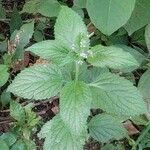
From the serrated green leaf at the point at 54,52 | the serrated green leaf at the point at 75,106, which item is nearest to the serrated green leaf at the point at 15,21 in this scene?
the serrated green leaf at the point at 54,52

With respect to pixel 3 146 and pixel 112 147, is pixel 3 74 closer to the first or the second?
pixel 3 146

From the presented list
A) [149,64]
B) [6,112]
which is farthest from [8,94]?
[149,64]

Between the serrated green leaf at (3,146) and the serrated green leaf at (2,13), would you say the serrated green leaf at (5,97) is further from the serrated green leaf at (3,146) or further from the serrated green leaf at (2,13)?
the serrated green leaf at (2,13)

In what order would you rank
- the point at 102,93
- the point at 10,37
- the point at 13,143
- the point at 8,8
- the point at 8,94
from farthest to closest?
the point at 8,8 → the point at 10,37 → the point at 8,94 → the point at 13,143 → the point at 102,93

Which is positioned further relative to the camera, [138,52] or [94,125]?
[138,52]

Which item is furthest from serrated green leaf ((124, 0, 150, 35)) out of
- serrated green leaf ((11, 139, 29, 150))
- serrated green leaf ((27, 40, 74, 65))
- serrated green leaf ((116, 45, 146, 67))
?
serrated green leaf ((11, 139, 29, 150))

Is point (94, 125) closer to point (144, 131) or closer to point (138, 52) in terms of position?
point (144, 131)

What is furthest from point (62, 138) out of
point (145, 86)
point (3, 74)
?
point (145, 86)
